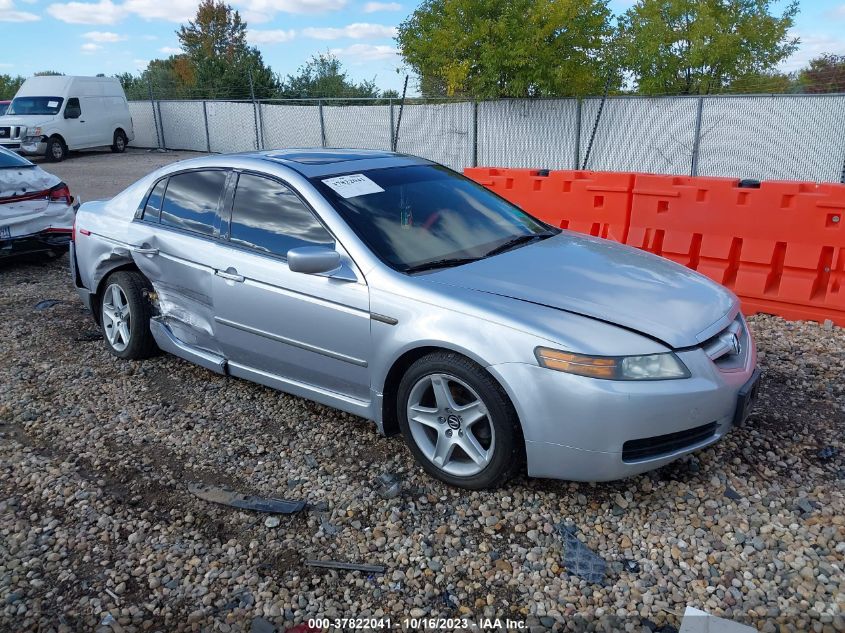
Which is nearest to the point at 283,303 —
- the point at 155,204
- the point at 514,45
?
the point at 155,204

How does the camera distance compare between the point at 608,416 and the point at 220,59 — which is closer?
the point at 608,416

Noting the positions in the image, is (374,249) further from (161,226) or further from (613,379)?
(161,226)

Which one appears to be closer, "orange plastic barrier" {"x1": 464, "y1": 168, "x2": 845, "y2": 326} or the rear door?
the rear door

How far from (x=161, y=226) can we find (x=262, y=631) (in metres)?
2.99

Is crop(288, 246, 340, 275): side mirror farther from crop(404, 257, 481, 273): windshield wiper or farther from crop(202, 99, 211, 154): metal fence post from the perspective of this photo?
crop(202, 99, 211, 154): metal fence post

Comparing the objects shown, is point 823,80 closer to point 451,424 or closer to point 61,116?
point 451,424

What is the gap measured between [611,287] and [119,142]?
26.0 meters

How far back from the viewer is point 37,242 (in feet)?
25.9

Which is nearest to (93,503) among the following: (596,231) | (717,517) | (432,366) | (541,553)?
(432,366)

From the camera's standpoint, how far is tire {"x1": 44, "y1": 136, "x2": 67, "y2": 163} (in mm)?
22281

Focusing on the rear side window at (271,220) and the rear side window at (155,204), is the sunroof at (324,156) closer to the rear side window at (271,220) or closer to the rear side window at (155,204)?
the rear side window at (271,220)

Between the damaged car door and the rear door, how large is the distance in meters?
0.15

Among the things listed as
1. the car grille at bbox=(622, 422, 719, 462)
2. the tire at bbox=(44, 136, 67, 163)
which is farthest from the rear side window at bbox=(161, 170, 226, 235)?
the tire at bbox=(44, 136, 67, 163)

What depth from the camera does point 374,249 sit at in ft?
12.0
